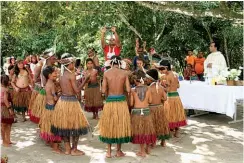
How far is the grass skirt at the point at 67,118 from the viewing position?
206 inches

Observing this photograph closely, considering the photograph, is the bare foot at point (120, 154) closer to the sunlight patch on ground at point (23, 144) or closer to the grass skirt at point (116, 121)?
the grass skirt at point (116, 121)

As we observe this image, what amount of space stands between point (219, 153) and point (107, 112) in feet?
6.06

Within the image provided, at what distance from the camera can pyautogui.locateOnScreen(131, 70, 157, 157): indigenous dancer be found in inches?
203

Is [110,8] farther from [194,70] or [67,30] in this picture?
[67,30]

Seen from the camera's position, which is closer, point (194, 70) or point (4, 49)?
point (194, 70)

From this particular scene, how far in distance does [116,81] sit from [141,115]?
592 mm

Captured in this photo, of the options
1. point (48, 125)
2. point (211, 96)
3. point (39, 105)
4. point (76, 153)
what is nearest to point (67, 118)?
point (48, 125)

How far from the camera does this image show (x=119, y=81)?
5.14 m

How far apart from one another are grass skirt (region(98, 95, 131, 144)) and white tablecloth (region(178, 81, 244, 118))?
298 cm

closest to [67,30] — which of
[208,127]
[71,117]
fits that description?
[208,127]

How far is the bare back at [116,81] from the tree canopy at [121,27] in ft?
13.4

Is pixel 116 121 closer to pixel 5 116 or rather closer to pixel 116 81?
pixel 116 81

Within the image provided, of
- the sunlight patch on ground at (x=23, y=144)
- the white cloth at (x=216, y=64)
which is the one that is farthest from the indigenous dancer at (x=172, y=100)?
the sunlight patch on ground at (x=23, y=144)

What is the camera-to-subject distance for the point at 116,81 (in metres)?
5.14
